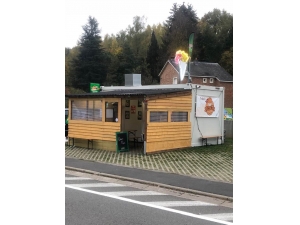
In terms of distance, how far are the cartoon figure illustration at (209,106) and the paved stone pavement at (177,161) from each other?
→ 2.24 m

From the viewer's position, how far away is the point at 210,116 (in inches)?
552

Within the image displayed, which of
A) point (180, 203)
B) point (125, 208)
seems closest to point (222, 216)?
point (180, 203)

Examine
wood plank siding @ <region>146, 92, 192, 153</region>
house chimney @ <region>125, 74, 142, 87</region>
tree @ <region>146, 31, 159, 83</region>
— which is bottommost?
wood plank siding @ <region>146, 92, 192, 153</region>

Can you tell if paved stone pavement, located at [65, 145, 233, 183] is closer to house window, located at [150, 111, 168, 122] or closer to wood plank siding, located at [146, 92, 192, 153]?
wood plank siding, located at [146, 92, 192, 153]

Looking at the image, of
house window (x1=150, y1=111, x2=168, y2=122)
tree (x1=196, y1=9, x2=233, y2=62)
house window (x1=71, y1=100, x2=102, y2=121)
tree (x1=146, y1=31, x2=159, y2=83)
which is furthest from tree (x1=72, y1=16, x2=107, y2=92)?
house window (x1=150, y1=111, x2=168, y2=122)

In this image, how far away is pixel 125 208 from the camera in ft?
17.5

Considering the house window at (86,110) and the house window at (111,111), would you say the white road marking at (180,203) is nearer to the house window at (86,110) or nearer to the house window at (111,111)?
the house window at (111,111)

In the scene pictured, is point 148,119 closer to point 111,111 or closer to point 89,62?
point 111,111

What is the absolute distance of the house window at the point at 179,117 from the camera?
1235 centimetres

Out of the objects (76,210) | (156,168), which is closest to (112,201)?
(76,210)

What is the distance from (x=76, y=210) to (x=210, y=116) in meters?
9.77

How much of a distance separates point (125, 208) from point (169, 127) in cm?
690

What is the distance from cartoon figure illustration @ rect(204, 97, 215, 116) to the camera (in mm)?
13798

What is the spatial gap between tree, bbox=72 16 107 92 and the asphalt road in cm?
3273
